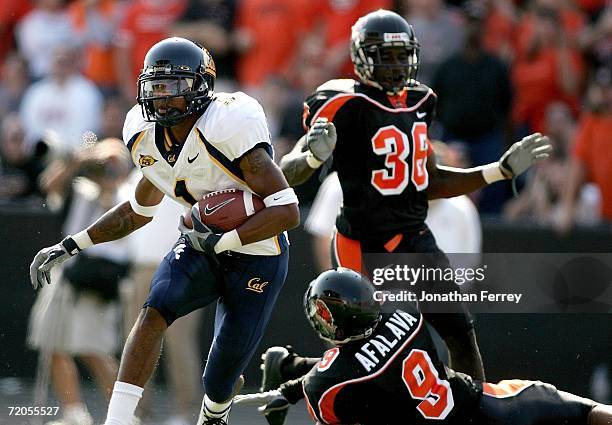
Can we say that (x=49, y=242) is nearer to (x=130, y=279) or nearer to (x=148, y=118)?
(x=130, y=279)

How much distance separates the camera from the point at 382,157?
609cm

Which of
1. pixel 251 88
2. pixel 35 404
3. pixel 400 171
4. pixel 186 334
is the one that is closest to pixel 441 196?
pixel 400 171

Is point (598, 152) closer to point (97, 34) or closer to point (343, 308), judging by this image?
point (97, 34)

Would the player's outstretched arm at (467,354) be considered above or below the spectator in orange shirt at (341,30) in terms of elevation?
below

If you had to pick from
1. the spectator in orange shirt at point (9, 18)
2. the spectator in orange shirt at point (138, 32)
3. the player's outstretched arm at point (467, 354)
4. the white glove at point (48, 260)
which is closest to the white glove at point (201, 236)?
the white glove at point (48, 260)

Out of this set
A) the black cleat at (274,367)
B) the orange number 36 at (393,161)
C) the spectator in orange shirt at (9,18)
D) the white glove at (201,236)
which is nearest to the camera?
the white glove at (201,236)

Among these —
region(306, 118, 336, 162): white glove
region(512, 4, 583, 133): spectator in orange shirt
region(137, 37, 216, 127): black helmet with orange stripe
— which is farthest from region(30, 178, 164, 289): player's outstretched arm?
region(512, 4, 583, 133): spectator in orange shirt

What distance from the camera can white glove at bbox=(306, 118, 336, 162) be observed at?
581cm

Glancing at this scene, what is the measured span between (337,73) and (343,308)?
16.9 feet

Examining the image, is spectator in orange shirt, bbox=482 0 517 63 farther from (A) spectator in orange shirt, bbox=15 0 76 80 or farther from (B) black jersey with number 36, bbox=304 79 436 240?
(B) black jersey with number 36, bbox=304 79 436 240

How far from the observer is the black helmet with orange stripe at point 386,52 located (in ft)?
20.0

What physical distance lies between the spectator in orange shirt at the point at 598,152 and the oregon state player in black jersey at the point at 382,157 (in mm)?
3090

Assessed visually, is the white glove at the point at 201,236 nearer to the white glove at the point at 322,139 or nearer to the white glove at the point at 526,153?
the white glove at the point at 322,139

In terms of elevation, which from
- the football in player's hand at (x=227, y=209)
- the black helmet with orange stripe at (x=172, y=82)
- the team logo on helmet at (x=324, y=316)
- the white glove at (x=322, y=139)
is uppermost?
the black helmet with orange stripe at (x=172, y=82)
